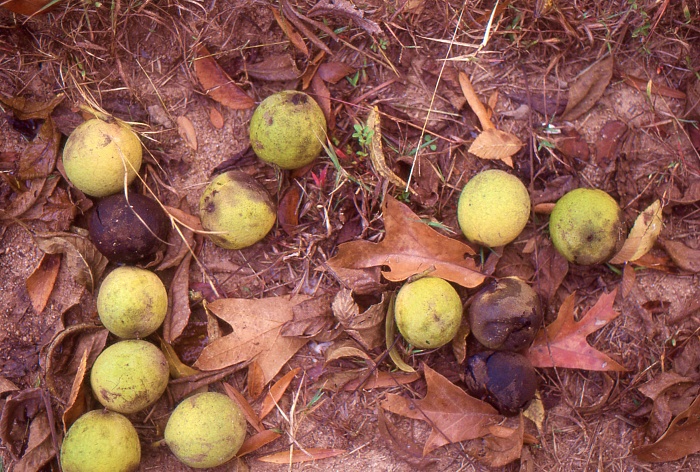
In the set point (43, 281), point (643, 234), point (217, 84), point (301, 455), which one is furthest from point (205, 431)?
point (643, 234)

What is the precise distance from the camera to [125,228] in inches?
106

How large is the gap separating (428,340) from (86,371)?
5.40ft

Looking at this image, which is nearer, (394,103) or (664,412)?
(664,412)

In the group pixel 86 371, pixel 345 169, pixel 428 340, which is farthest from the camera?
pixel 345 169

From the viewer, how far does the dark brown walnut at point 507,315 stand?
2629mm

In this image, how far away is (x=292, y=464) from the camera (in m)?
2.88

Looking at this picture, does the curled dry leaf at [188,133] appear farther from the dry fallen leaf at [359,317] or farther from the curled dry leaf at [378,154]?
the dry fallen leaf at [359,317]

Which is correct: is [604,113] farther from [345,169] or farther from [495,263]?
[345,169]

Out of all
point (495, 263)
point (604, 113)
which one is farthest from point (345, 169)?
point (604, 113)

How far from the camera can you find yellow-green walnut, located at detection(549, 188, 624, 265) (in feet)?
8.72

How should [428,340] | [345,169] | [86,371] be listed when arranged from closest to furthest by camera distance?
1. [428,340]
2. [86,371]
3. [345,169]

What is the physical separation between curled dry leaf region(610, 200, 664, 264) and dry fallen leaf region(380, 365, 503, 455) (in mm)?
1022

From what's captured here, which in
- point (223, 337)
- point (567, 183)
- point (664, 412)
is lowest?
point (664, 412)

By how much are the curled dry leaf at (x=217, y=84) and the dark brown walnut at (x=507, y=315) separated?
1.56 metres
